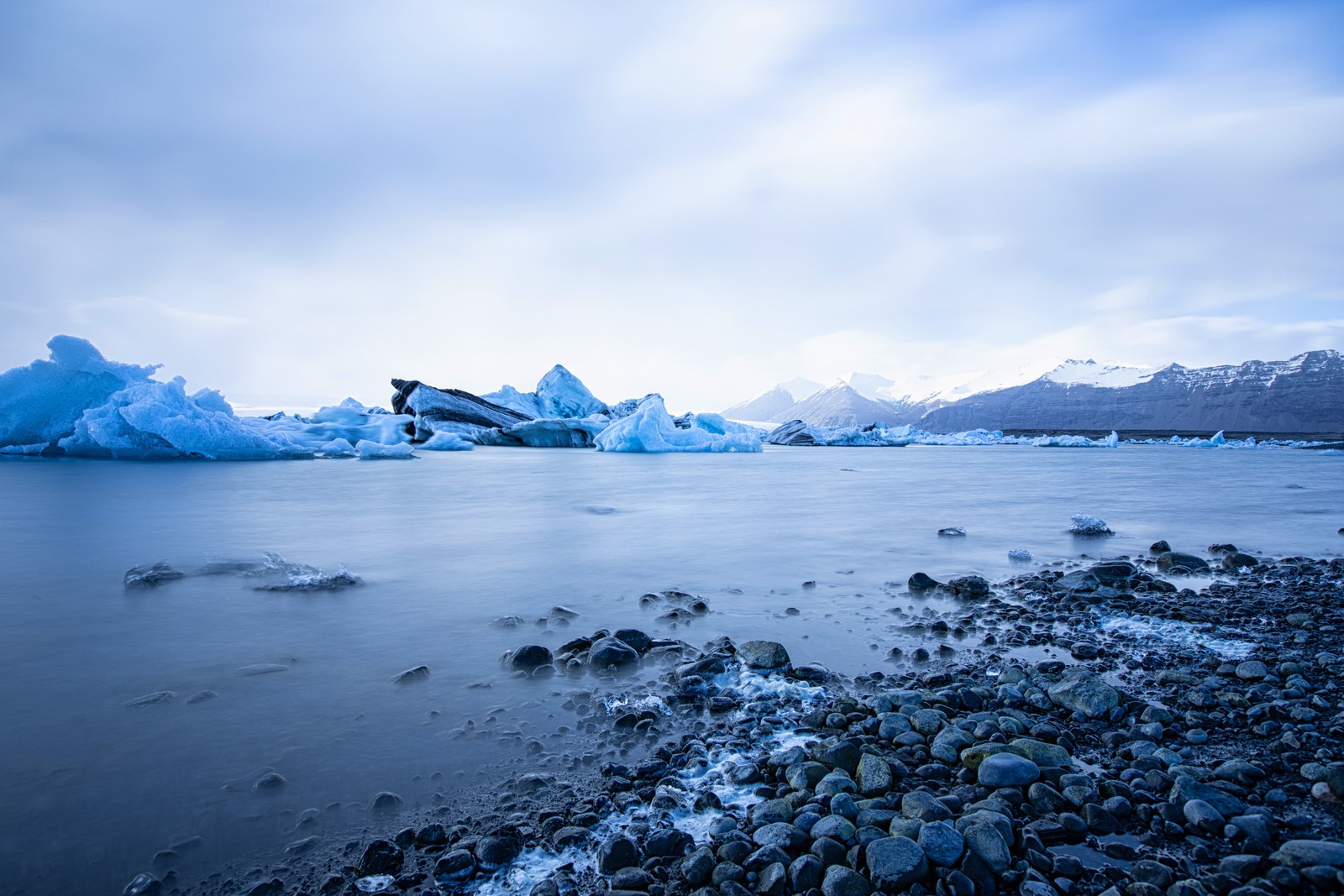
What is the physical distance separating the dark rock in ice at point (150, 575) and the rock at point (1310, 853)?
716 centimetres

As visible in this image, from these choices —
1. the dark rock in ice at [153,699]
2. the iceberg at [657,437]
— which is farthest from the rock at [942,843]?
the iceberg at [657,437]

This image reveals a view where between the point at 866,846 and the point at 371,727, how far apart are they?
7.40ft

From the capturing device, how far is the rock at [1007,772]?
2396 mm

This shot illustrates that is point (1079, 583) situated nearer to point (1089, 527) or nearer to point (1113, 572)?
point (1113, 572)

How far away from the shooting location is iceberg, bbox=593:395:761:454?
31.3 m

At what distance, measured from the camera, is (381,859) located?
2.04 meters

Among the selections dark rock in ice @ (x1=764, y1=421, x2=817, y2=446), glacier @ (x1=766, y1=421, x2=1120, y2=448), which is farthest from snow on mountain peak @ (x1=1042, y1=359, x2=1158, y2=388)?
dark rock in ice @ (x1=764, y1=421, x2=817, y2=446)

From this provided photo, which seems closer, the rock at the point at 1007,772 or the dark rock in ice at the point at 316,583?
the rock at the point at 1007,772

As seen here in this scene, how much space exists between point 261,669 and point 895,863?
3.47 metres

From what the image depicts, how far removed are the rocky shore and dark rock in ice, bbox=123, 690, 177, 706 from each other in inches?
61.1

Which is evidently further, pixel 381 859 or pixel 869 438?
pixel 869 438

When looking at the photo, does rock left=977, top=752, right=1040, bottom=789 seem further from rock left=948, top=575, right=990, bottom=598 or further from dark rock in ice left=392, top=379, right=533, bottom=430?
dark rock in ice left=392, top=379, right=533, bottom=430

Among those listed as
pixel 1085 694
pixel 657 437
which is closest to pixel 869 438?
pixel 657 437

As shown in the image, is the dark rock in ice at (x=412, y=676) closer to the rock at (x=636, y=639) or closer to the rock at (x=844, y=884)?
the rock at (x=636, y=639)
